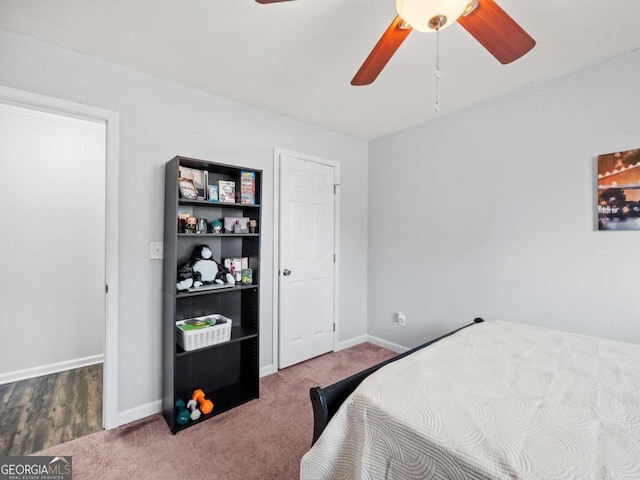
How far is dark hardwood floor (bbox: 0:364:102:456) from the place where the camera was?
1.88 meters

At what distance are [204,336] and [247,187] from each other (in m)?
1.17

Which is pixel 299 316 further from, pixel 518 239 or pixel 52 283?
pixel 52 283

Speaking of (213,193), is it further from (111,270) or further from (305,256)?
(305,256)

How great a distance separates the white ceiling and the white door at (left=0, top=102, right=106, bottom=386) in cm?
111

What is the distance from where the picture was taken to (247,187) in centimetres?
240

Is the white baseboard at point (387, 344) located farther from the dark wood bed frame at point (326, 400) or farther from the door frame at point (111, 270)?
the door frame at point (111, 270)

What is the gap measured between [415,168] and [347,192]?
788mm

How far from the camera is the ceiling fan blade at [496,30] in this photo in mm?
1087

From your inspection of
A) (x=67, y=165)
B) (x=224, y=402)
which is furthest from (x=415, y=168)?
(x=67, y=165)

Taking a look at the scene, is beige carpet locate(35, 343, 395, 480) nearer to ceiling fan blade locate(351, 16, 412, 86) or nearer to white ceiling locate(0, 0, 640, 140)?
ceiling fan blade locate(351, 16, 412, 86)

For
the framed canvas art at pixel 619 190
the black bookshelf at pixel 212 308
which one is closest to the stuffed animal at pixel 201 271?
the black bookshelf at pixel 212 308

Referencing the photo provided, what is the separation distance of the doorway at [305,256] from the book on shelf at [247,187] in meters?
0.45

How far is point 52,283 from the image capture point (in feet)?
9.48

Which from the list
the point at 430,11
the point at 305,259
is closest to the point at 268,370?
the point at 305,259
